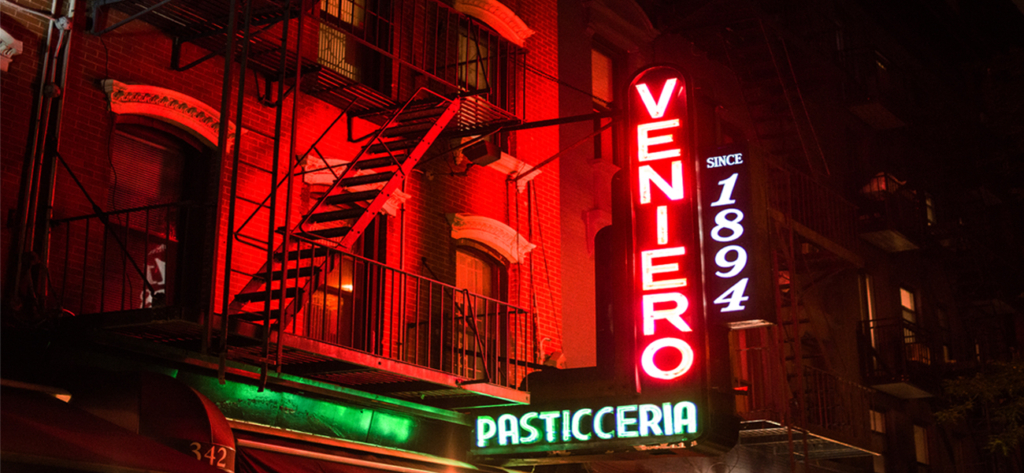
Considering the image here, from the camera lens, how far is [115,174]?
10.6 metres

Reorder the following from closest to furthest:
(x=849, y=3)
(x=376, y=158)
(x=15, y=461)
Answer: (x=15, y=461), (x=376, y=158), (x=849, y=3)

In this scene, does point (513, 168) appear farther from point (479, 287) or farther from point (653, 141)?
point (653, 141)

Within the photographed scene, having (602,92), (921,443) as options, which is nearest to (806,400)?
(602,92)

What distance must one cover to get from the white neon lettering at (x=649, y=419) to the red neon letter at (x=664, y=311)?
89 cm

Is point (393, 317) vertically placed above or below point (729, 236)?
below

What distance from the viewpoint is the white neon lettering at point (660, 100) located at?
13.9 m

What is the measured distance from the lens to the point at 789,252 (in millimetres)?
18844

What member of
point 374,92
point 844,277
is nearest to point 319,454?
point 374,92

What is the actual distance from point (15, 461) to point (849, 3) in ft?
80.0

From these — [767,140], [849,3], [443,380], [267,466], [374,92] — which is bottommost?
[267,466]

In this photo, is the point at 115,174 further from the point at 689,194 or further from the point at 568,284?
the point at 568,284

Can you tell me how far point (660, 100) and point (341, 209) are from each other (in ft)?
14.5

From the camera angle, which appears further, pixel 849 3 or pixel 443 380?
pixel 849 3

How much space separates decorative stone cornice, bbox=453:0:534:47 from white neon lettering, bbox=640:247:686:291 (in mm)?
4482
